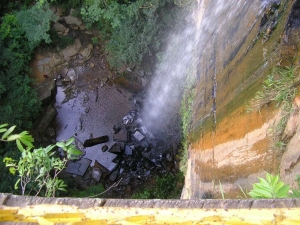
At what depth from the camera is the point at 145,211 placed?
118 centimetres

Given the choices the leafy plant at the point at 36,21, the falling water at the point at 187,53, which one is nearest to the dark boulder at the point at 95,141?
the falling water at the point at 187,53

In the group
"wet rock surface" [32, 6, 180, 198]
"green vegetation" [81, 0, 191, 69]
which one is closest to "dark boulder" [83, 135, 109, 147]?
"wet rock surface" [32, 6, 180, 198]

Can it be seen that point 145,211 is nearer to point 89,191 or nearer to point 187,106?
point 187,106

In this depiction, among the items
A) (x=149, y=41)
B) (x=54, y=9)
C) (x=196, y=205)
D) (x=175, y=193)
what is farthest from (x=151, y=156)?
(x=196, y=205)

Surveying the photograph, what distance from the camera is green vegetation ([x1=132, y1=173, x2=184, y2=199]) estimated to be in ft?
19.9

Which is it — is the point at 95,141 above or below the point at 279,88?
above

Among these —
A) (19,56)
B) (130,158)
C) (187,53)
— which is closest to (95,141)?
(130,158)

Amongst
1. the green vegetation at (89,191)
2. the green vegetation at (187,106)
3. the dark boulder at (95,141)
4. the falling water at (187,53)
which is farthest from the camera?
the dark boulder at (95,141)

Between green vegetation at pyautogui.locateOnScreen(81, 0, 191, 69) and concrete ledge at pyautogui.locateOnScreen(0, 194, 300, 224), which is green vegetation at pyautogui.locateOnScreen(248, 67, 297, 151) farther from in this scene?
green vegetation at pyautogui.locateOnScreen(81, 0, 191, 69)

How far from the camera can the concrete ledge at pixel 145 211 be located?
3.69 feet

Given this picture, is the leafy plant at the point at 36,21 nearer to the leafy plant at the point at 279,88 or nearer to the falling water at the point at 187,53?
the falling water at the point at 187,53

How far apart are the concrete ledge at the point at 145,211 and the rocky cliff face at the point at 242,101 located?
0.89 m

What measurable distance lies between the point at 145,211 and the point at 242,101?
176cm

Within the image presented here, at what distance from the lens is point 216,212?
1.15 metres
